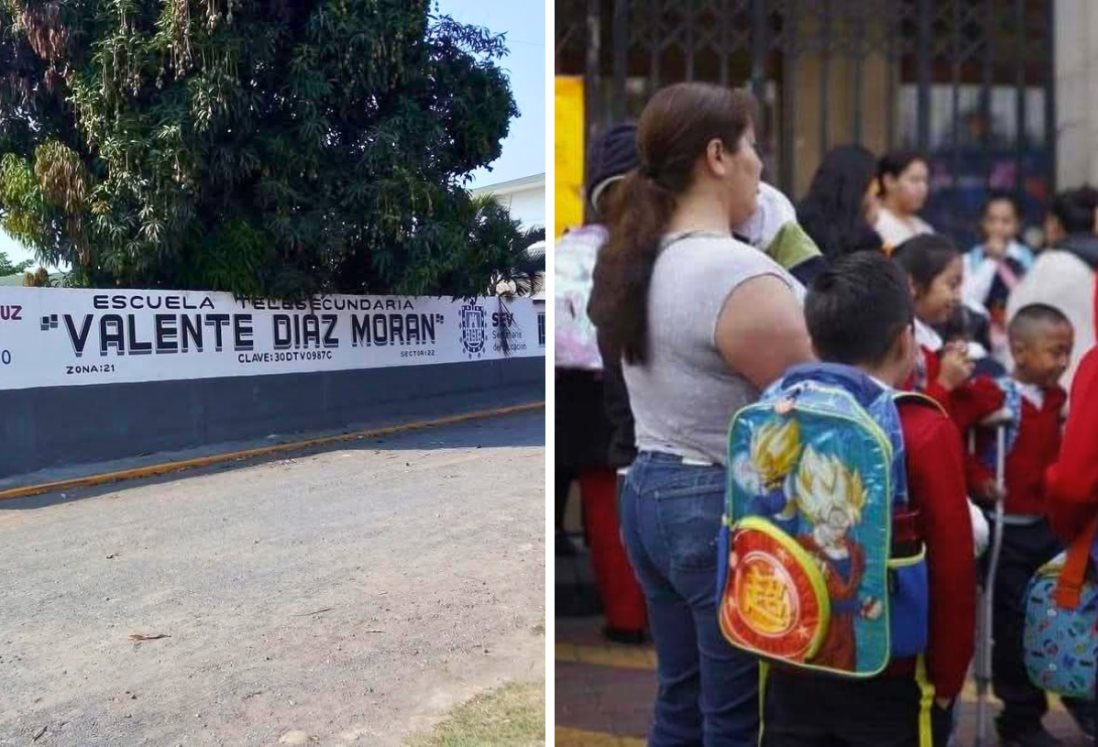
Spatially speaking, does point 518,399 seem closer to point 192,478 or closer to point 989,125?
point 192,478

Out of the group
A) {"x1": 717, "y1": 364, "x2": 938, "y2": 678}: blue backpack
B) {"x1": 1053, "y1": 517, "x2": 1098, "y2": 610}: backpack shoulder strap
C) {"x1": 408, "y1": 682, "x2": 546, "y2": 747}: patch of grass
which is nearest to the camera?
{"x1": 717, "y1": 364, "x2": 938, "y2": 678}: blue backpack

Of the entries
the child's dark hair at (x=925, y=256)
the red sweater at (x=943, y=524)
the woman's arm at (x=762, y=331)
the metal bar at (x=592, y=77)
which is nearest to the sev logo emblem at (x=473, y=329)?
the metal bar at (x=592, y=77)

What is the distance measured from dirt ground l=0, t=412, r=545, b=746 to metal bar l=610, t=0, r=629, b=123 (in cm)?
79

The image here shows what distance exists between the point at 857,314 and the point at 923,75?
509mm

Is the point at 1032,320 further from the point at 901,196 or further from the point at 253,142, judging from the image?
the point at 253,142

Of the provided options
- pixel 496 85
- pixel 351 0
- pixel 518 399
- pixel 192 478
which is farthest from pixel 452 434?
pixel 351 0

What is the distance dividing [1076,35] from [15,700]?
2404 millimetres

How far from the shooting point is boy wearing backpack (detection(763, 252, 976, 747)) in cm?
153

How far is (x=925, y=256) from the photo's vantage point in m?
1.76

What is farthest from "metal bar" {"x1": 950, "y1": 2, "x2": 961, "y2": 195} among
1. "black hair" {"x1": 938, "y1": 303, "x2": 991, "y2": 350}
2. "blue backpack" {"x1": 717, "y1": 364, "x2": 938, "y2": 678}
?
"blue backpack" {"x1": 717, "y1": 364, "x2": 938, "y2": 678}

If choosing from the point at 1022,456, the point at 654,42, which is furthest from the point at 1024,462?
the point at 654,42

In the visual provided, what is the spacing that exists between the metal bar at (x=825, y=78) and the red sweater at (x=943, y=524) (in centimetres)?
56

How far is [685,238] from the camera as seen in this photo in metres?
1.66

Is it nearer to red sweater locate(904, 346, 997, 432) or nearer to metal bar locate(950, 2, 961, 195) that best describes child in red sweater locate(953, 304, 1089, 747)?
red sweater locate(904, 346, 997, 432)
